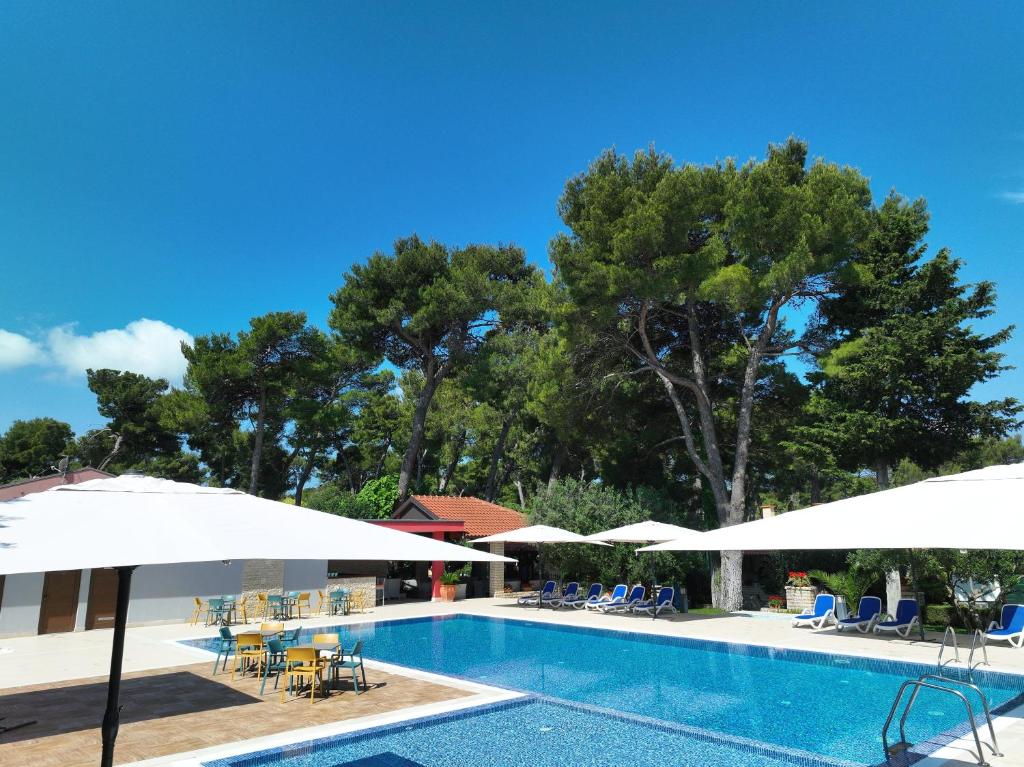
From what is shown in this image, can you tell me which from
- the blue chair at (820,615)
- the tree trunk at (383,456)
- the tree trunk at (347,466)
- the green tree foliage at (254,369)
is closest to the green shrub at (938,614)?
the blue chair at (820,615)

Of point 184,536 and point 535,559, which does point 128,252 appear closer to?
point 535,559

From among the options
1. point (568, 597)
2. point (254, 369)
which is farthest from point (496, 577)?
point (254, 369)

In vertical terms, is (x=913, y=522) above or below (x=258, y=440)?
below

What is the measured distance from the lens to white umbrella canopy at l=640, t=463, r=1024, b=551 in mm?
4078

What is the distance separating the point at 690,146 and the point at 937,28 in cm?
856

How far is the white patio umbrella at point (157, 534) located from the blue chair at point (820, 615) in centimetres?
1568

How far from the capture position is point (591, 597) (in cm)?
2178

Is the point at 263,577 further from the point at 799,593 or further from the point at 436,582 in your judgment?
the point at 799,593

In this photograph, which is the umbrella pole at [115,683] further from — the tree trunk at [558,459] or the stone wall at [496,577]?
the tree trunk at [558,459]

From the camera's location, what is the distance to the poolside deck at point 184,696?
7.27 m

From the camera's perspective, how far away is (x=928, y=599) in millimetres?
19297

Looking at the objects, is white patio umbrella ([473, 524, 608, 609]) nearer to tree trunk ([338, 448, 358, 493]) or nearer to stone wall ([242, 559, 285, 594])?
stone wall ([242, 559, 285, 594])

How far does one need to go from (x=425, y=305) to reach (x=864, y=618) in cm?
2218

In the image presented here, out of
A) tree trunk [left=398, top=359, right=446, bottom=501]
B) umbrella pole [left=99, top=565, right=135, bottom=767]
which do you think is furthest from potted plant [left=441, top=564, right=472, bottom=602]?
umbrella pole [left=99, top=565, right=135, bottom=767]
